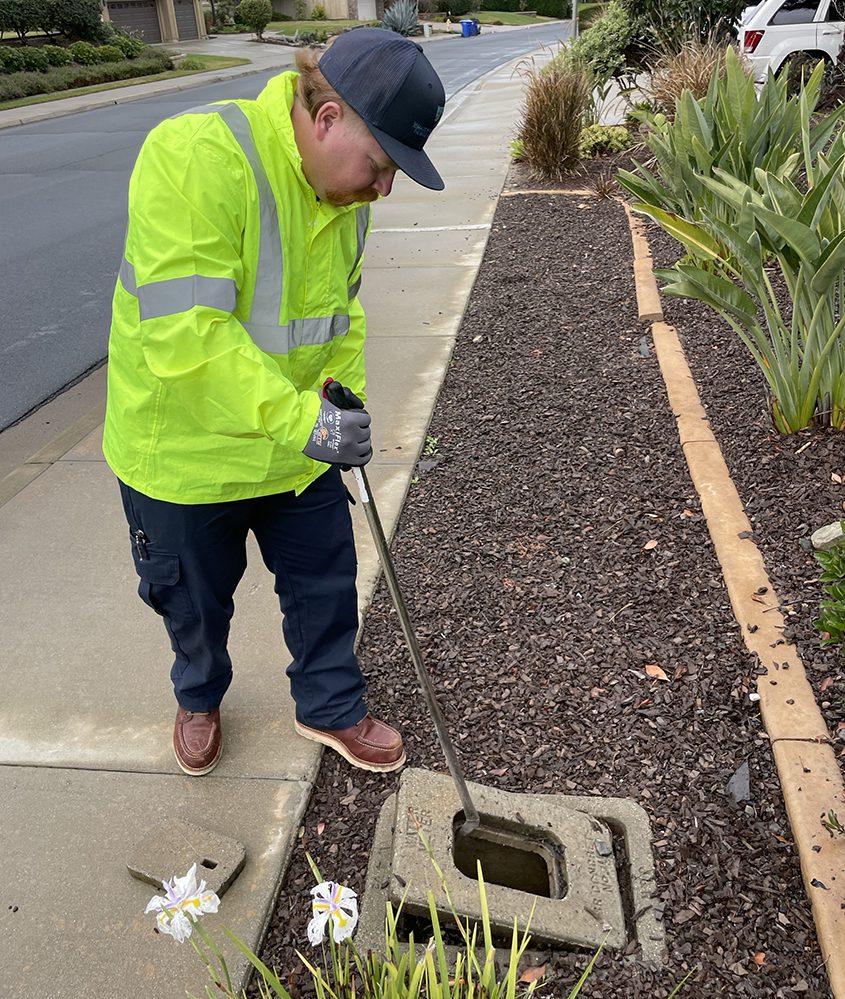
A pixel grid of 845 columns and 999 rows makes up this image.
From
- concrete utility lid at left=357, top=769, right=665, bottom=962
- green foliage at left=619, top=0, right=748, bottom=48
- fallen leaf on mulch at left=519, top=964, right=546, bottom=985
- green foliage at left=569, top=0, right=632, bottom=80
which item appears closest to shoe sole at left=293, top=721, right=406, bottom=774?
concrete utility lid at left=357, top=769, right=665, bottom=962

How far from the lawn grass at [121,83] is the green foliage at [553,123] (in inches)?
651

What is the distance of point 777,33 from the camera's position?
12.1 metres

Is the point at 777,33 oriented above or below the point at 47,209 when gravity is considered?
above

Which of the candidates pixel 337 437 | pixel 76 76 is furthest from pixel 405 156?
pixel 76 76

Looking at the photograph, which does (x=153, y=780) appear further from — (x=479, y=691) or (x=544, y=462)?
(x=544, y=462)

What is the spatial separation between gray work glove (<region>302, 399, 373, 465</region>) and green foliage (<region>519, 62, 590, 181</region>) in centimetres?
801

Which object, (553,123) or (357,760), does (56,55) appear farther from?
(357,760)

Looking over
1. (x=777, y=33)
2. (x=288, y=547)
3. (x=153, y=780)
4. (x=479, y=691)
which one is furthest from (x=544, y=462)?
(x=777, y=33)

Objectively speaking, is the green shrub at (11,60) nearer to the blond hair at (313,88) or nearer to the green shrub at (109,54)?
the green shrub at (109,54)

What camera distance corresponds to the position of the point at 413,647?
2002 millimetres

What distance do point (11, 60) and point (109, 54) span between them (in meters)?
4.67

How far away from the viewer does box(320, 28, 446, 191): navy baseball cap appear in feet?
5.41

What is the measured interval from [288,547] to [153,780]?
77 centimetres

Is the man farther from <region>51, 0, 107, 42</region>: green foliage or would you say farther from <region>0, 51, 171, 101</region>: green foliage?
<region>51, 0, 107, 42</region>: green foliage
